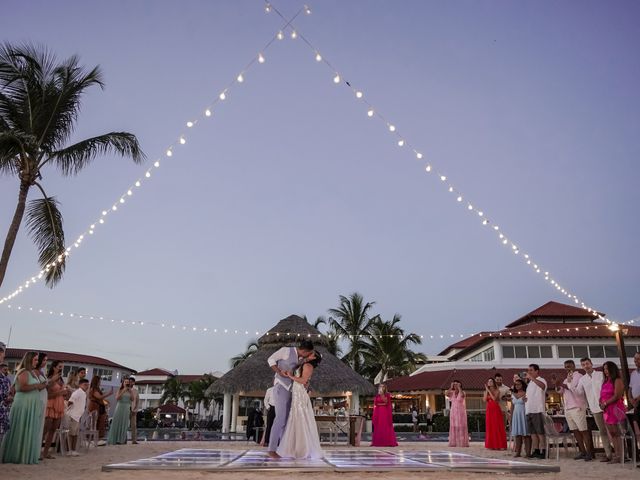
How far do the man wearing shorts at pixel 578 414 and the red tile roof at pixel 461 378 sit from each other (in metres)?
19.8

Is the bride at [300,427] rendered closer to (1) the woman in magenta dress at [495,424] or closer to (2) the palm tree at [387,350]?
(1) the woman in magenta dress at [495,424]

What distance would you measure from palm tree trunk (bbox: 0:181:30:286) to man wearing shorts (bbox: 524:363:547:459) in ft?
37.9

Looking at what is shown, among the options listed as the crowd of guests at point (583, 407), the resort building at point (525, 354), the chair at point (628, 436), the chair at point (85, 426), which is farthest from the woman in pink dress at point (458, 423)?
the resort building at point (525, 354)

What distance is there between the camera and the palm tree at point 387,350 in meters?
38.1

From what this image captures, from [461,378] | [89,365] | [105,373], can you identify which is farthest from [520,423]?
[105,373]

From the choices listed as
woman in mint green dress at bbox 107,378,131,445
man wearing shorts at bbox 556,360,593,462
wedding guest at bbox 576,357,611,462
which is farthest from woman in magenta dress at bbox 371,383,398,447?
woman in mint green dress at bbox 107,378,131,445

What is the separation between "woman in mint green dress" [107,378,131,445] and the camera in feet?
44.4

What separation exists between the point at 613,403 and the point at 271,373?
1469 cm

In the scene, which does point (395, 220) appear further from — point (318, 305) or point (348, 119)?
point (318, 305)

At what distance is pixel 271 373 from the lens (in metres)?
20.7

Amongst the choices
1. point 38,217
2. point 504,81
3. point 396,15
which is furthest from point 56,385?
point 504,81

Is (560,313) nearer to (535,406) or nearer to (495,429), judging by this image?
(495,429)

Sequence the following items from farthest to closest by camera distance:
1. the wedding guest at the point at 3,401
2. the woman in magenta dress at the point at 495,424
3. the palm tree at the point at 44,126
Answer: the palm tree at the point at 44,126 → the woman in magenta dress at the point at 495,424 → the wedding guest at the point at 3,401

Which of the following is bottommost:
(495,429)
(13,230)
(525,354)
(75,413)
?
(495,429)
